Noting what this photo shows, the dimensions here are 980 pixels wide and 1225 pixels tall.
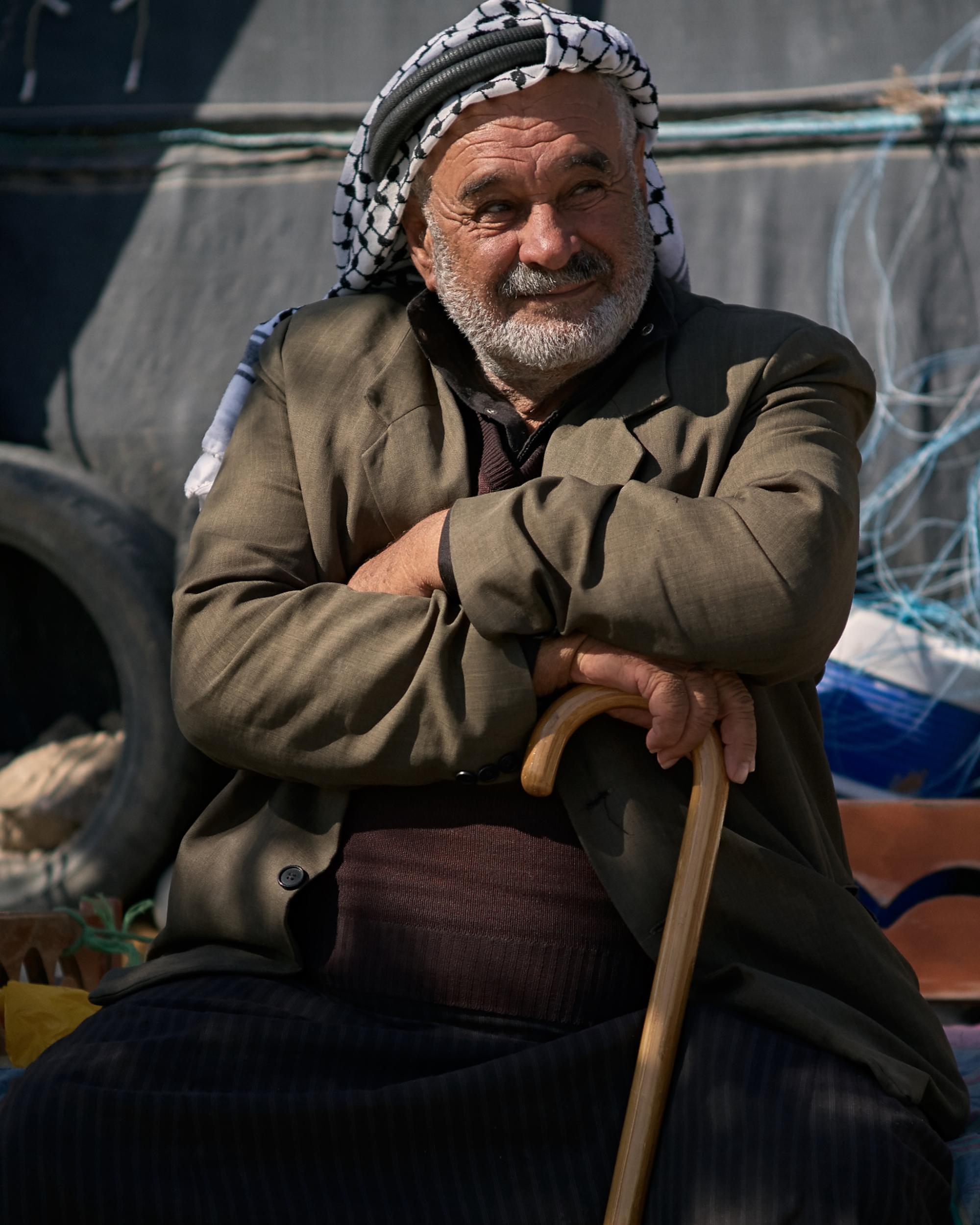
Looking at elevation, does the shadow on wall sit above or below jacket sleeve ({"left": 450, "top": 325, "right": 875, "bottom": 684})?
above

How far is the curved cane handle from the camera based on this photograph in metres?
1.87

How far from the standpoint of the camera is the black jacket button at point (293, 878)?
6.68 ft

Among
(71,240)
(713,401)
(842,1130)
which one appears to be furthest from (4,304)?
(842,1130)

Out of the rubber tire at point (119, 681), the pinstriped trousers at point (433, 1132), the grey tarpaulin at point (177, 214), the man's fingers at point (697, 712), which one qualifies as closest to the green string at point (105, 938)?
the pinstriped trousers at point (433, 1132)

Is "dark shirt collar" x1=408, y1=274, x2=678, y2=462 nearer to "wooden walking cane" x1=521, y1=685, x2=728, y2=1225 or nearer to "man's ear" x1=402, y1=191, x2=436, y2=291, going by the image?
"man's ear" x1=402, y1=191, x2=436, y2=291

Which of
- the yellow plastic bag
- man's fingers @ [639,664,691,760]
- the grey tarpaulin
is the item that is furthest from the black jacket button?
the grey tarpaulin

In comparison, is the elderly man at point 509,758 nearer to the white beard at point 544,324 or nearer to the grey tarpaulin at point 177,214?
the white beard at point 544,324

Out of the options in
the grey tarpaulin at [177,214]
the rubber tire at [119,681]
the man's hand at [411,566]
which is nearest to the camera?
the man's hand at [411,566]

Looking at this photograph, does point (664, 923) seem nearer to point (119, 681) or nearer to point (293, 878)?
point (293, 878)

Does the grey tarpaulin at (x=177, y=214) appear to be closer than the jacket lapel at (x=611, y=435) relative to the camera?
No

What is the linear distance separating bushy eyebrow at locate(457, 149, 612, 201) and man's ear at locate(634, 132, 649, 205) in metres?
0.13

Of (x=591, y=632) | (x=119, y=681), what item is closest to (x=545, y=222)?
(x=591, y=632)

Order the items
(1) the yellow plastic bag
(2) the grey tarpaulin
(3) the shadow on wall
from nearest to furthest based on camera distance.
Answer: (1) the yellow plastic bag
(2) the grey tarpaulin
(3) the shadow on wall

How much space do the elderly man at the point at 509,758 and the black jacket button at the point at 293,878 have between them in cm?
2
